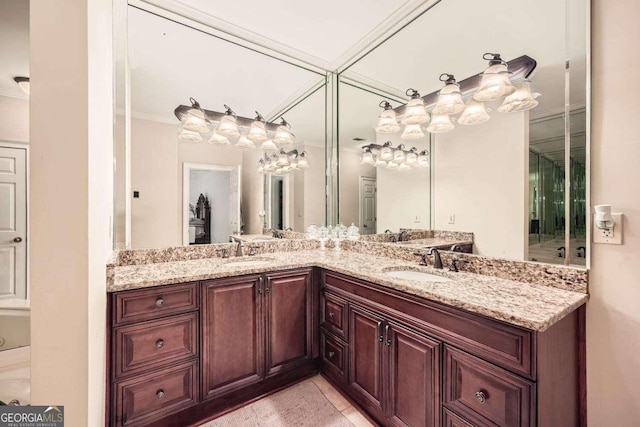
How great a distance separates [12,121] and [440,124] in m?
2.62

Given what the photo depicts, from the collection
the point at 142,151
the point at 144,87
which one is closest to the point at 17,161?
the point at 142,151

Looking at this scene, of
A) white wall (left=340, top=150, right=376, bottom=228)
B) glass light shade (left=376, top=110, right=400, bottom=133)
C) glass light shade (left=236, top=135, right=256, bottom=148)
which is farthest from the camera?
white wall (left=340, top=150, right=376, bottom=228)

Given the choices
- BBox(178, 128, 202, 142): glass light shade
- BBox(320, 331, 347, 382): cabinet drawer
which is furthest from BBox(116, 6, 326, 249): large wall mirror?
BBox(320, 331, 347, 382): cabinet drawer

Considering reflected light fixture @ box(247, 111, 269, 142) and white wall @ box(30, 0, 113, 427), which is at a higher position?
reflected light fixture @ box(247, 111, 269, 142)

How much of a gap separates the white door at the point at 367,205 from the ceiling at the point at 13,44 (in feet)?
7.79

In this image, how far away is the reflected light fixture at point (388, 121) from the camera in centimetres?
221

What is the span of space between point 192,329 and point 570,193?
7.11ft

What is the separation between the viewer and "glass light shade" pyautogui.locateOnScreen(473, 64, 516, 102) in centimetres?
150

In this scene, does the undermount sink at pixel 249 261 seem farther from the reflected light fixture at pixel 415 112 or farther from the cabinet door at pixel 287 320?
the reflected light fixture at pixel 415 112

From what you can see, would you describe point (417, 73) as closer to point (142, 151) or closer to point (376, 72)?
point (376, 72)

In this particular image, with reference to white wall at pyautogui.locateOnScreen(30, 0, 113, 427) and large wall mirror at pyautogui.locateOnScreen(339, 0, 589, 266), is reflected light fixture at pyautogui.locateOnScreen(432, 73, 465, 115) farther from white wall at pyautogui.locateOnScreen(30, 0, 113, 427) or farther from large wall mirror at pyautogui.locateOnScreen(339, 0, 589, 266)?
white wall at pyautogui.locateOnScreen(30, 0, 113, 427)

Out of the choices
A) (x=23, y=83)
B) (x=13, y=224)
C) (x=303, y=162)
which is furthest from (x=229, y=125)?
(x=13, y=224)

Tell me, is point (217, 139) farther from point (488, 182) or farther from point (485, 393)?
point (485, 393)

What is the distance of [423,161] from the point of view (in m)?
2.13
